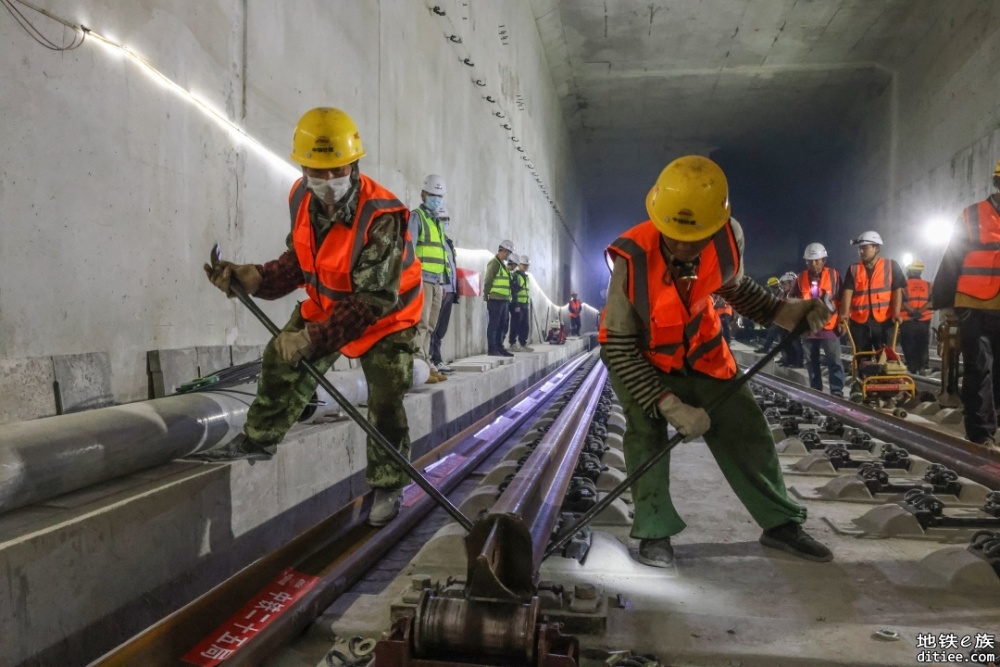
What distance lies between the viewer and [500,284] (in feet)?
36.6

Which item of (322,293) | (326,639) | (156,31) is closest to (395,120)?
(156,31)

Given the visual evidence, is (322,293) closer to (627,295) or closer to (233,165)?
(627,295)

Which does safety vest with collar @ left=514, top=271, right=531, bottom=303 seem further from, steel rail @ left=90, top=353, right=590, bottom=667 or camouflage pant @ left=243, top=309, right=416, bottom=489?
camouflage pant @ left=243, top=309, right=416, bottom=489

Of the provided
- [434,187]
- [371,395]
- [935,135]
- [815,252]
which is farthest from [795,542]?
[935,135]

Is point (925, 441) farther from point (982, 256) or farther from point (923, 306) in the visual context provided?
point (923, 306)

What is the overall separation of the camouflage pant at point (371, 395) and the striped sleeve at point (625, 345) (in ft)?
3.80

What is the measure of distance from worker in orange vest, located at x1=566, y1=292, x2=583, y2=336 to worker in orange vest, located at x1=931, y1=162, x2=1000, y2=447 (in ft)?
63.3

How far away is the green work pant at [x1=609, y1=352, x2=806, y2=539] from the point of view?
288 centimetres

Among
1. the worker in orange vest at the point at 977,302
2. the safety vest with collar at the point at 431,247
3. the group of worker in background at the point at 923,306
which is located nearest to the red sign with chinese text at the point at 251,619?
the group of worker in background at the point at 923,306

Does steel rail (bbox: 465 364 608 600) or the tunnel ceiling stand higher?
the tunnel ceiling

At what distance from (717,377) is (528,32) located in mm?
16352

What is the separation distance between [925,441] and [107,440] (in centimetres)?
495

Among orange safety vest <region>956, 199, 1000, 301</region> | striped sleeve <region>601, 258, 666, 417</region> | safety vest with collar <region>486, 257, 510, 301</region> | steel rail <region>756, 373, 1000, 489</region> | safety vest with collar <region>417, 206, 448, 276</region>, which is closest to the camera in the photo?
striped sleeve <region>601, 258, 666, 417</region>

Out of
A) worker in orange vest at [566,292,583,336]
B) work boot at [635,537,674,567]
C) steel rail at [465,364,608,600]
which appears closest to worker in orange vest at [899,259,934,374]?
steel rail at [465,364,608,600]
